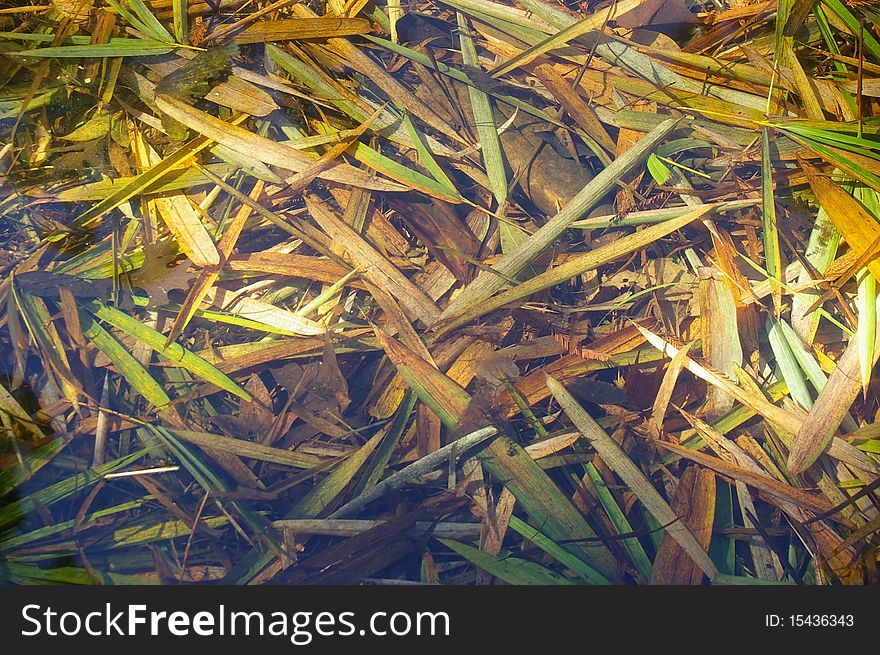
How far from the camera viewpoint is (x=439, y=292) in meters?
1.39

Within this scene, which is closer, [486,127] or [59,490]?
[59,490]

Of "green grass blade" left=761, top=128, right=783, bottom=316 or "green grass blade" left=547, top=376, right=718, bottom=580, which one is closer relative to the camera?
"green grass blade" left=547, top=376, right=718, bottom=580

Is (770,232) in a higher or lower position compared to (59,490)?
higher

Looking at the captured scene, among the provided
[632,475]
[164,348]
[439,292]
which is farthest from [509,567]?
[164,348]

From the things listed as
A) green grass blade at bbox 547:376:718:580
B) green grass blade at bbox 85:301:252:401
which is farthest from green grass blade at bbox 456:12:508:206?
green grass blade at bbox 85:301:252:401

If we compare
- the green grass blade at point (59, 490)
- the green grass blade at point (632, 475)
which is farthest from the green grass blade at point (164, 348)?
the green grass blade at point (632, 475)

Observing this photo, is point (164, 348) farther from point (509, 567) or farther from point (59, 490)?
point (509, 567)

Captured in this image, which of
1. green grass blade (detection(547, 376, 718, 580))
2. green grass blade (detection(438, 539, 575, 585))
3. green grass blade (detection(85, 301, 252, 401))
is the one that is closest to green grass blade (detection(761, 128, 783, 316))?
green grass blade (detection(547, 376, 718, 580))

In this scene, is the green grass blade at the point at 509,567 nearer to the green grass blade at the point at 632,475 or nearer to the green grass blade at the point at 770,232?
the green grass blade at the point at 632,475

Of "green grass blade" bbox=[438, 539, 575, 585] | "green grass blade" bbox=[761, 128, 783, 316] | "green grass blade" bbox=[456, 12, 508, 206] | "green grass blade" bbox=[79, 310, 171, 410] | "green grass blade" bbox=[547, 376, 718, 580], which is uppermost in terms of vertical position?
"green grass blade" bbox=[456, 12, 508, 206]

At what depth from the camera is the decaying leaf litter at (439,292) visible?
1.27 m

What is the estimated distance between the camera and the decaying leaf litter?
50.1 inches

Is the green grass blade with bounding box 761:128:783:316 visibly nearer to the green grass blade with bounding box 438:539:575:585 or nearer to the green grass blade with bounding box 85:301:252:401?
the green grass blade with bounding box 438:539:575:585

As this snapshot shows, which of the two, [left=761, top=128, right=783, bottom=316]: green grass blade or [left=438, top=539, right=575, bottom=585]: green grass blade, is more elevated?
[left=761, top=128, right=783, bottom=316]: green grass blade
